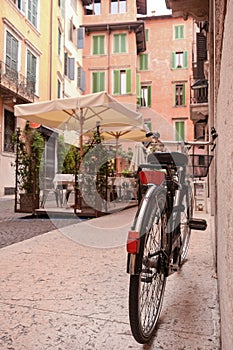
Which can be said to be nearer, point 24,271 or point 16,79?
point 24,271

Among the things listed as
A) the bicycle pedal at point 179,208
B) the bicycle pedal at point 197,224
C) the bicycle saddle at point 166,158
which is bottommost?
the bicycle pedal at point 197,224

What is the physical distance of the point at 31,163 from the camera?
6004mm

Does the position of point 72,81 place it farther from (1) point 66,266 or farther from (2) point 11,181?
(1) point 66,266

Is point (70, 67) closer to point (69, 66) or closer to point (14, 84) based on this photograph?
point (69, 66)

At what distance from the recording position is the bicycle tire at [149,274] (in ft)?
4.68

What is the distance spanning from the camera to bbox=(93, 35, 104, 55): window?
74.8 feet

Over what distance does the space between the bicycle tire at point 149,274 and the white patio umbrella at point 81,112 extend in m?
3.92

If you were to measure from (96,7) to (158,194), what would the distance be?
79.3 ft

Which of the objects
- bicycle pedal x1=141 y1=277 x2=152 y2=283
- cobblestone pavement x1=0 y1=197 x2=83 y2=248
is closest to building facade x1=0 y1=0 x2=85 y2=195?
cobblestone pavement x1=0 y1=197 x2=83 y2=248

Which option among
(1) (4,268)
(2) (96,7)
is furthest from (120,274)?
(2) (96,7)

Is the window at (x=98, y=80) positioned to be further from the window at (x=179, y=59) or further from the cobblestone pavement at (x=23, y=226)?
the cobblestone pavement at (x=23, y=226)

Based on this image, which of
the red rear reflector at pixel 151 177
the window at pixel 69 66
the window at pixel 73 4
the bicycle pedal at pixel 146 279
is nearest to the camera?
the bicycle pedal at pixel 146 279

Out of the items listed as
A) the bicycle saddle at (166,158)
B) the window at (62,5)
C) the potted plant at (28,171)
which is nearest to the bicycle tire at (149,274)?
the bicycle saddle at (166,158)

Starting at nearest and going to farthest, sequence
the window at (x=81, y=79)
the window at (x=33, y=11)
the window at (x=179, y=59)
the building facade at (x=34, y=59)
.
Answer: the building facade at (x=34, y=59) < the window at (x=33, y=11) < the window at (x=81, y=79) < the window at (x=179, y=59)
